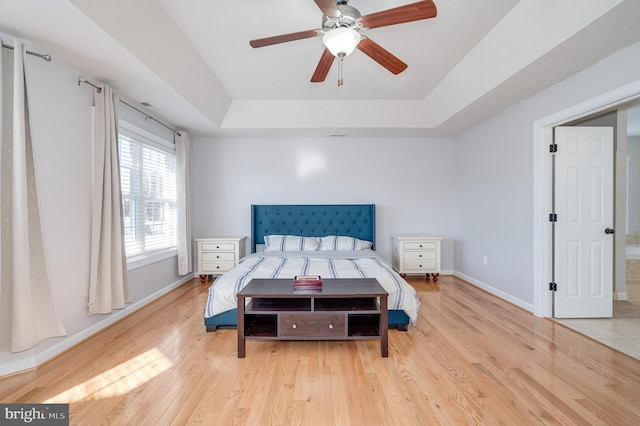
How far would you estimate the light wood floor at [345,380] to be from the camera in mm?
1643

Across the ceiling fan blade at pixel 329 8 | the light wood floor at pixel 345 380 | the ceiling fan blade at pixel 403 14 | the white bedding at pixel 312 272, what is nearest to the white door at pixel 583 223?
the light wood floor at pixel 345 380

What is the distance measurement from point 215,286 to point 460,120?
378 cm

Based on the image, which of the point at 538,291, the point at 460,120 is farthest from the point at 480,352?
the point at 460,120

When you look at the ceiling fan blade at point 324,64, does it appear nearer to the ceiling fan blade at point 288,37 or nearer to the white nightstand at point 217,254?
the ceiling fan blade at point 288,37

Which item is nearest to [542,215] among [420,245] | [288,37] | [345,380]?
[420,245]

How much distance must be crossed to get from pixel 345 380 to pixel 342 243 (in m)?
2.61

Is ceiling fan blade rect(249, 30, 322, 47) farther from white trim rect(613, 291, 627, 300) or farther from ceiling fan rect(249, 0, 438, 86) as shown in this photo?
white trim rect(613, 291, 627, 300)

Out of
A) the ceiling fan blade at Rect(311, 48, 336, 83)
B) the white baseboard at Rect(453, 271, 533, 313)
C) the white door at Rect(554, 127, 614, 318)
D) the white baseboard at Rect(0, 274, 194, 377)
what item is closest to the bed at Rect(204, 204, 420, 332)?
the white baseboard at Rect(0, 274, 194, 377)

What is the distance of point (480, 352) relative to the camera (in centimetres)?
234

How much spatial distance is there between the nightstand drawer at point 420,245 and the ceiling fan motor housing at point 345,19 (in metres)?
3.41

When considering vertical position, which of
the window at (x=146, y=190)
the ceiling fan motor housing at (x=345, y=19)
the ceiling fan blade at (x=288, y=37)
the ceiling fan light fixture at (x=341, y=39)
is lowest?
the window at (x=146, y=190)

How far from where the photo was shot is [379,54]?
220cm

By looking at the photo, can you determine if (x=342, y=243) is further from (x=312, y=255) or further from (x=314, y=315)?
(x=314, y=315)

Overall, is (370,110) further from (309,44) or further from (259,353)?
(259,353)
